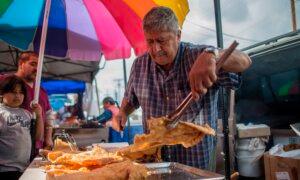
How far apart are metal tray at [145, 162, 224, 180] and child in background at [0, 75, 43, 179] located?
1924mm

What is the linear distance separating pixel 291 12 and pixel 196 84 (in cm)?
478

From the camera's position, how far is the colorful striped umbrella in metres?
4.43

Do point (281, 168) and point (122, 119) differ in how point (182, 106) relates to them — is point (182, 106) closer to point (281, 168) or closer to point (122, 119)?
point (122, 119)

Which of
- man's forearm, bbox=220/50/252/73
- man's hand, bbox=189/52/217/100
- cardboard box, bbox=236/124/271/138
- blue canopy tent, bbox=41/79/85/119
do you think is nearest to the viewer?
man's hand, bbox=189/52/217/100

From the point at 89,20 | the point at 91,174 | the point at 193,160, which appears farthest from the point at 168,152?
the point at 89,20

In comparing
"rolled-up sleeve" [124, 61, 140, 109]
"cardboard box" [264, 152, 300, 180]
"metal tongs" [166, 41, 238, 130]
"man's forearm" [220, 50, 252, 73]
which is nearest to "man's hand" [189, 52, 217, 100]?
"metal tongs" [166, 41, 238, 130]

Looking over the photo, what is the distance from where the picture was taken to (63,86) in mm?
10359

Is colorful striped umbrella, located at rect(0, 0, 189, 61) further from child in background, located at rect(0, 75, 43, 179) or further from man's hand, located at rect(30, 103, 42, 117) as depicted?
man's hand, located at rect(30, 103, 42, 117)

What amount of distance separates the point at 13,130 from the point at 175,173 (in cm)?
215

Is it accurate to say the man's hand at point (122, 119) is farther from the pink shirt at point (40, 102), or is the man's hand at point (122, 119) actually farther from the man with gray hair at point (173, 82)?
the pink shirt at point (40, 102)

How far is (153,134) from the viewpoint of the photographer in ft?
5.84

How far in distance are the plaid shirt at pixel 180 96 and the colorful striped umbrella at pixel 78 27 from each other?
196 cm

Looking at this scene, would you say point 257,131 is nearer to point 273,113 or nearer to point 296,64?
point 273,113

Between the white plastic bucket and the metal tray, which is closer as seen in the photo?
the metal tray
